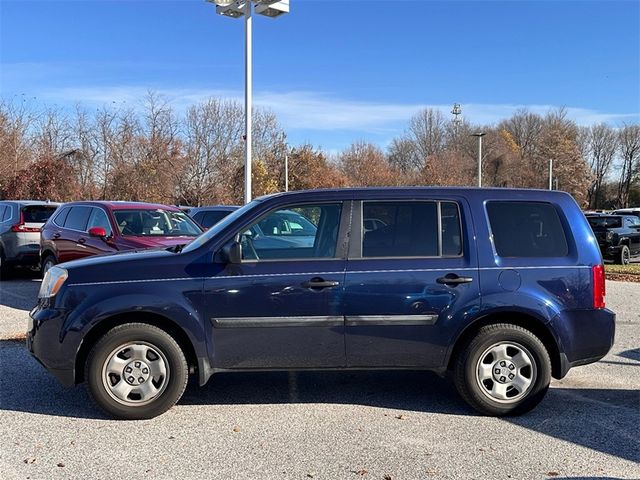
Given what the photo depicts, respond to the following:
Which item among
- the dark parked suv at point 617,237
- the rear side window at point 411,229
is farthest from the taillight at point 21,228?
the dark parked suv at point 617,237

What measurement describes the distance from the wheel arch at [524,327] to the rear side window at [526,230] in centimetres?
50

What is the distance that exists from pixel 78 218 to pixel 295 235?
6432 millimetres

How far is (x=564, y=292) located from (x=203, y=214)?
11.1 metres

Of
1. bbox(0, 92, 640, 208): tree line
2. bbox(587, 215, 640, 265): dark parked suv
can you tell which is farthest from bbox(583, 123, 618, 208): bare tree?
bbox(587, 215, 640, 265): dark parked suv

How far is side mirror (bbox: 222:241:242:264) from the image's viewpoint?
4.54m

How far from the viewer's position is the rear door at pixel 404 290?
182 inches

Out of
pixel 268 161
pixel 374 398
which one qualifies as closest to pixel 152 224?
pixel 374 398

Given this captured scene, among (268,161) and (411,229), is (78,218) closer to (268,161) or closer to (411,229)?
(411,229)

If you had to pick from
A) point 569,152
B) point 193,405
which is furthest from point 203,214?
point 569,152

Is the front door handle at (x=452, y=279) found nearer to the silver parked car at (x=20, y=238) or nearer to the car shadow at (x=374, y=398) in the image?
the car shadow at (x=374, y=398)

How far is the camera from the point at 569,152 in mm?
71562

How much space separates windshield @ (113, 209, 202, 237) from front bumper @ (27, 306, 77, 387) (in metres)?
4.60

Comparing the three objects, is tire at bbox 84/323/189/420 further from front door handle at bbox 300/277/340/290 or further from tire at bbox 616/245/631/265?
tire at bbox 616/245/631/265

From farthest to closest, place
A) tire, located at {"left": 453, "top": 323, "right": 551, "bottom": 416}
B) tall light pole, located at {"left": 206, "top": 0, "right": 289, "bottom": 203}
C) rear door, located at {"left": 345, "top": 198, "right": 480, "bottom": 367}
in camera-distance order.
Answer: tall light pole, located at {"left": 206, "top": 0, "right": 289, "bottom": 203} → tire, located at {"left": 453, "top": 323, "right": 551, "bottom": 416} → rear door, located at {"left": 345, "top": 198, "right": 480, "bottom": 367}
